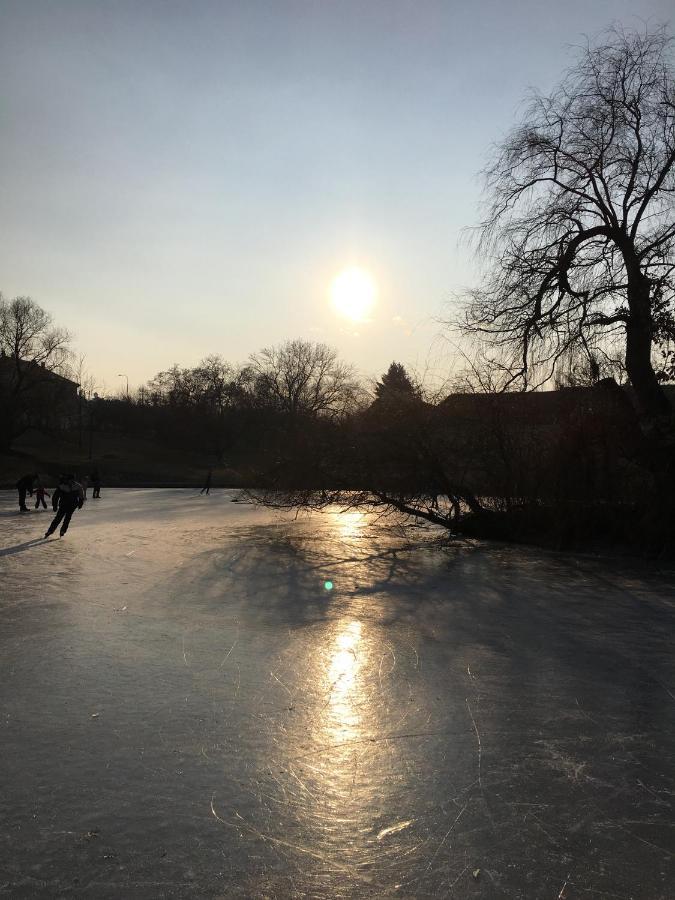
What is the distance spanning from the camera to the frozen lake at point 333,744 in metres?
2.88

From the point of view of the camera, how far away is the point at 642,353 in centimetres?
1402

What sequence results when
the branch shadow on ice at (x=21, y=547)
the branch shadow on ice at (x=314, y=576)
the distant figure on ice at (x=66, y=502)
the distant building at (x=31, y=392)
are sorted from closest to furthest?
the branch shadow on ice at (x=314, y=576)
the branch shadow on ice at (x=21, y=547)
the distant figure on ice at (x=66, y=502)
the distant building at (x=31, y=392)

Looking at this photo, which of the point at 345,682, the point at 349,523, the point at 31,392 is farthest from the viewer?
the point at 31,392

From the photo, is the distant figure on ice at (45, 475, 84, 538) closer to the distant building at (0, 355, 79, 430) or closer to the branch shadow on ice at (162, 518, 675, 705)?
the branch shadow on ice at (162, 518, 675, 705)

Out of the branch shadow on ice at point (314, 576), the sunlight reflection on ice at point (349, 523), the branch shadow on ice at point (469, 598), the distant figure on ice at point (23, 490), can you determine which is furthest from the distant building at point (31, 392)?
the branch shadow on ice at point (469, 598)

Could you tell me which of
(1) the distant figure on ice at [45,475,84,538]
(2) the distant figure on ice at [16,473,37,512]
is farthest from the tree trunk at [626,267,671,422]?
(2) the distant figure on ice at [16,473,37,512]

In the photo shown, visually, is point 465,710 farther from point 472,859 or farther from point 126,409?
point 126,409

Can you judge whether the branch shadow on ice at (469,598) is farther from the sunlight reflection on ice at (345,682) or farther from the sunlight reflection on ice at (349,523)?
the sunlight reflection on ice at (349,523)

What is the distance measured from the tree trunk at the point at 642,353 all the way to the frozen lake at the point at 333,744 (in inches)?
236

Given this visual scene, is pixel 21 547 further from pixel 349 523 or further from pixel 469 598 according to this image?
pixel 349 523

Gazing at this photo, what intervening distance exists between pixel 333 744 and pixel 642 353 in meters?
12.2

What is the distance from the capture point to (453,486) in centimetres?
1784

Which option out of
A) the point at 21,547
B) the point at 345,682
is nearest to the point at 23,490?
the point at 21,547

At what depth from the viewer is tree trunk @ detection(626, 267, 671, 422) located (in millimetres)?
13500
